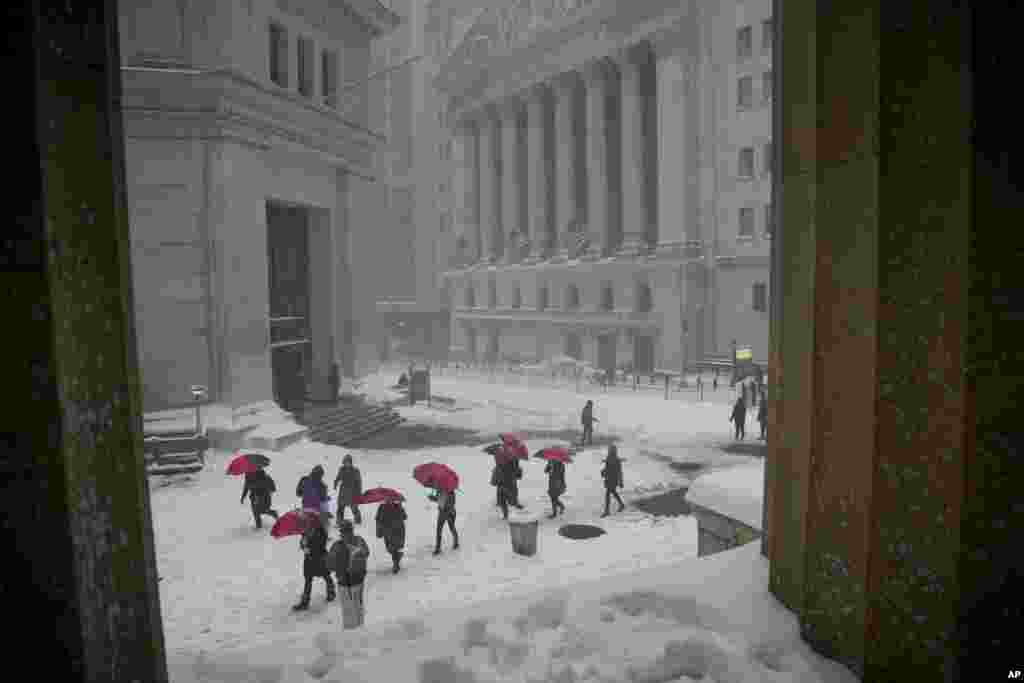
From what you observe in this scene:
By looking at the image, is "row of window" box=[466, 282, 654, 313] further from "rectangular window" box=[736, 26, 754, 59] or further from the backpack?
the backpack

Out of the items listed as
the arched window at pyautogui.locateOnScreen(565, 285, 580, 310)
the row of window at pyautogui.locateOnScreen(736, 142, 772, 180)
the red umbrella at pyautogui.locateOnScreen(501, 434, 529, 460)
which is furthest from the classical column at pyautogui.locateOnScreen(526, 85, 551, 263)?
the red umbrella at pyautogui.locateOnScreen(501, 434, 529, 460)

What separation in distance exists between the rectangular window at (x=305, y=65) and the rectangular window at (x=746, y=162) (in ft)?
86.6

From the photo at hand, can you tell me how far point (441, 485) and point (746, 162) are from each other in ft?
118

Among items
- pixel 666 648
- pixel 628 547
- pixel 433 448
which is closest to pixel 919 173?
pixel 666 648

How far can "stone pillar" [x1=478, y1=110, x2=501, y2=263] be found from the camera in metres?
61.0

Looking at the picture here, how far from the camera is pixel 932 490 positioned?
3260 mm

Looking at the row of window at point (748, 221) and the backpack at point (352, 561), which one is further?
the row of window at point (748, 221)

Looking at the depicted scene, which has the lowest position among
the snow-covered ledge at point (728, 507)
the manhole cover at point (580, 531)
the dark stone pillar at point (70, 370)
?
the manhole cover at point (580, 531)

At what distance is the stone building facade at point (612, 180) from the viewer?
41.9 m

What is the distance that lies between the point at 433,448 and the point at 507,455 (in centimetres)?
901

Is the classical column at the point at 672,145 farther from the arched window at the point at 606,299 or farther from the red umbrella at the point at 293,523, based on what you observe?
the red umbrella at the point at 293,523

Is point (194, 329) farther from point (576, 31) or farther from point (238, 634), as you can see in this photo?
point (576, 31)

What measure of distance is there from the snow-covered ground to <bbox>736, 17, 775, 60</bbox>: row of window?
75.7ft

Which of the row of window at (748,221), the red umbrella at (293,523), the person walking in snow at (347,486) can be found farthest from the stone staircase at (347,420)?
the row of window at (748,221)
